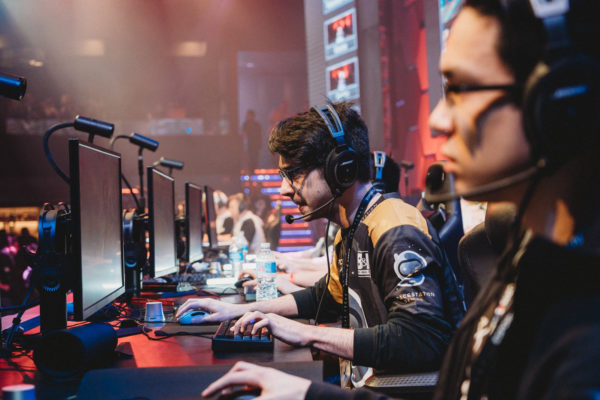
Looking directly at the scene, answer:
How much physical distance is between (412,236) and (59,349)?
2.97ft

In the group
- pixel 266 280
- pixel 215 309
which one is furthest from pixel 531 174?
pixel 266 280

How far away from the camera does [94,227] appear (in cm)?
132

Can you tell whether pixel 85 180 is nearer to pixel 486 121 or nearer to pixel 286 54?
pixel 486 121

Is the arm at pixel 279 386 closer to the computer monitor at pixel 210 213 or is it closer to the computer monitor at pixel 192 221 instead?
the computer monitor at pixel 192 221

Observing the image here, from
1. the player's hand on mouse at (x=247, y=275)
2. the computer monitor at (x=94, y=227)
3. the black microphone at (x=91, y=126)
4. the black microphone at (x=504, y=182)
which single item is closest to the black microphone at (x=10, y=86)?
the computer monitor at (x=94, y=227)

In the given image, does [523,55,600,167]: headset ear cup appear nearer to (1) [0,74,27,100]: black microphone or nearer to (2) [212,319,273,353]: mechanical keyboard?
(2) [212,319,273,353]: mechanical keyboard

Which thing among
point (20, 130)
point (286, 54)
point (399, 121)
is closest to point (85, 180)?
point (399, 121)

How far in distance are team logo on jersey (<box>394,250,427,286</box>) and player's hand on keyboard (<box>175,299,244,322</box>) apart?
58cm

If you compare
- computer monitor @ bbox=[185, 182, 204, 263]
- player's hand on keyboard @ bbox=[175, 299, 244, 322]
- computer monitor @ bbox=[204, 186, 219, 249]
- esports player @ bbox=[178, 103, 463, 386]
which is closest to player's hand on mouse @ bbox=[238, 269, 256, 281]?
computer monitor @ bbox=[185, 182, 204, 263]

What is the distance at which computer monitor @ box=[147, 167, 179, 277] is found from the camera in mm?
2043

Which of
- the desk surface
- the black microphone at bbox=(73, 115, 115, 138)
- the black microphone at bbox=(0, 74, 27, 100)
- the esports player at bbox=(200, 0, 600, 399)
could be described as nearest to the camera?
the esports player at bbox=(200, 0, 600, 399)

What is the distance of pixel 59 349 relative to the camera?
112cm

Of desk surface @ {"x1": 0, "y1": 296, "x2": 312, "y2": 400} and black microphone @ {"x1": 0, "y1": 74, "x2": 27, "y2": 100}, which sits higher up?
black microphone @ {"x1": 0, "y1": 74, "x2": 27, "y2": 100}

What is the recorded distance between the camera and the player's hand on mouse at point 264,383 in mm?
765
